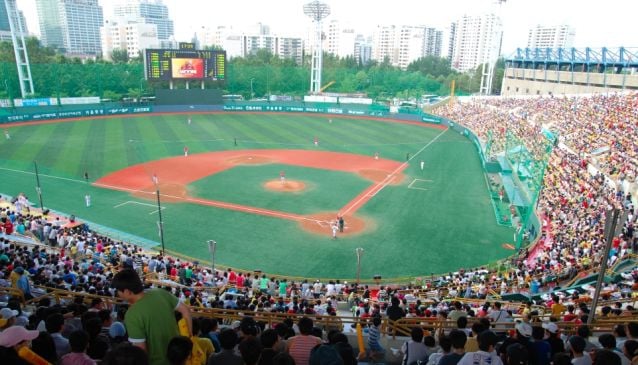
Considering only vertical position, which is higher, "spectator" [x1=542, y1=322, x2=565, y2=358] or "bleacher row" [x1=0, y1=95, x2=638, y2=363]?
"spectator" [x1=542, y1=322, x2=565, y2=358]

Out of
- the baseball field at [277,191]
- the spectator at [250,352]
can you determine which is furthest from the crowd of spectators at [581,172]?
the spectator at [250,352]

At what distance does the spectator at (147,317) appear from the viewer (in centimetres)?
461

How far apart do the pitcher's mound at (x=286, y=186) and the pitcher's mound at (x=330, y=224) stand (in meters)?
5.78

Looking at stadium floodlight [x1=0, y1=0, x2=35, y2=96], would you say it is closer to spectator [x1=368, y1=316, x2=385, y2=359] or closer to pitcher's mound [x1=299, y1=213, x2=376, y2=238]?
pitcher's mound [x1=299, y1=213, x2=376, y2=238]

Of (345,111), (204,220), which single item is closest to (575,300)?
(204,220)

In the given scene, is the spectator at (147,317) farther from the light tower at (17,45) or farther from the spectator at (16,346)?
the light tower at (17,45)

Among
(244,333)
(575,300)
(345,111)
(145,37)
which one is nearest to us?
(244,333)

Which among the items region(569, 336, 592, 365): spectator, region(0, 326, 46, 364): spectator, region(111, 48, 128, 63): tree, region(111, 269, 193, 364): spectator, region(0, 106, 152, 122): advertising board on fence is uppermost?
region(111, 48, 128, 63): tree

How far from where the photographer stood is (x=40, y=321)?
7109mm

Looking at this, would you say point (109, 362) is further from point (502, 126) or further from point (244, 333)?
point (502, 126)

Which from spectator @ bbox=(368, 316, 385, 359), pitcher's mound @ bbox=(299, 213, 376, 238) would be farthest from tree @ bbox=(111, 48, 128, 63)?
spectator @ bbox=(368, 316, 385, 359)

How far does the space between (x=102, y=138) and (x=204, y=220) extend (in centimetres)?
3071

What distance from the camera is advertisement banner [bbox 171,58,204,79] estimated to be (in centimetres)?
6988

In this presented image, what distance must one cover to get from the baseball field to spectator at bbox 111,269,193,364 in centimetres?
1693
